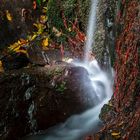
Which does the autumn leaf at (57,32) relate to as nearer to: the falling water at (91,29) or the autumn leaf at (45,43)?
the autumn leaf at (45,43)

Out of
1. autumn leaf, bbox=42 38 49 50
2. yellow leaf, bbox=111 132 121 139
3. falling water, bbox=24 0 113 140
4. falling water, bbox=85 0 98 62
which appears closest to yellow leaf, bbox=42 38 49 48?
autumn leaf, bbox=42 38 49 50

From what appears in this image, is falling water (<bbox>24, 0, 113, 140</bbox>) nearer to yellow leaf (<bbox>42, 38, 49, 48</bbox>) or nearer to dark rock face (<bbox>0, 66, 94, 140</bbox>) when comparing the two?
dark rock face (<bbox>0, 66, 94, 140</bbox>)

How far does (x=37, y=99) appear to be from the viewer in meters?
6.44

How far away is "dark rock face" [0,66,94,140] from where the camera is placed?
6238 millimetres

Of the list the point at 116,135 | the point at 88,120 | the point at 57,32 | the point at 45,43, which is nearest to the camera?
the point at 116,135

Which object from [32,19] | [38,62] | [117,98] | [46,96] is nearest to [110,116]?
[117,98]

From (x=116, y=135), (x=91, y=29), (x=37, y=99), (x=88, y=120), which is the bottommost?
(x=116, y=135)

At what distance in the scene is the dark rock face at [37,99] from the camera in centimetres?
624

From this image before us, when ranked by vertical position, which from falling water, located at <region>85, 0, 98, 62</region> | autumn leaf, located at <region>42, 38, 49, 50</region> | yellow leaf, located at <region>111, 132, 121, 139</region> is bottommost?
yellow leaf, located at <region>111, 132, 121, 139</region>

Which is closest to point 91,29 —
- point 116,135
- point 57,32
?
point 57,32

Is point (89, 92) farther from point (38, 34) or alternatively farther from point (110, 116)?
point (38, 34)

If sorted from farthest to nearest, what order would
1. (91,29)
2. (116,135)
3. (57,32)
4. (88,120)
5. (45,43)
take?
(57,32)
(45,43)
(91,29)
(88,120)
(116,135)

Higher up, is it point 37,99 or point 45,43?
point 45,43

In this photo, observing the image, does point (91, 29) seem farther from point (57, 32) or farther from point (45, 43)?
point (45, 43)
